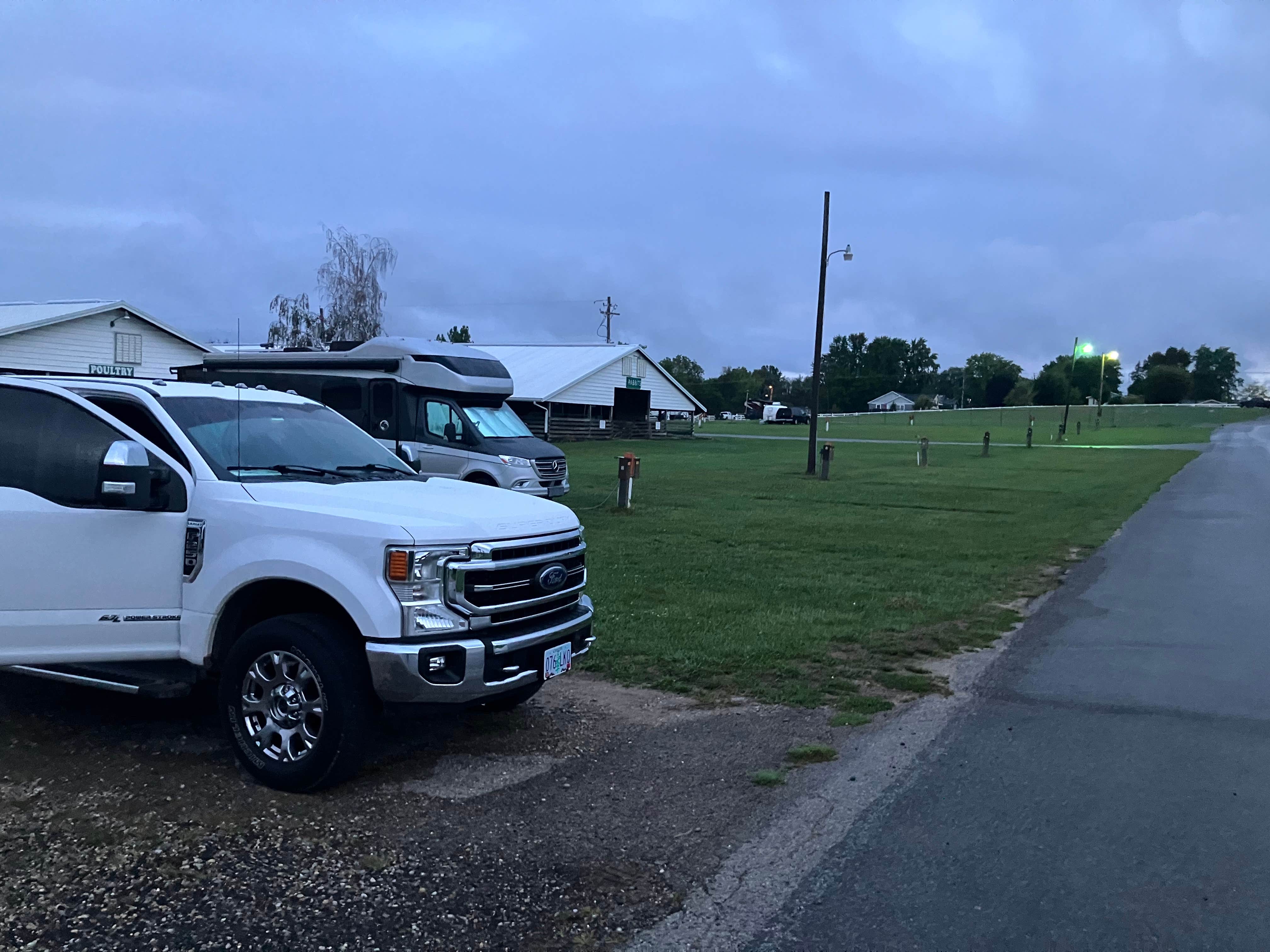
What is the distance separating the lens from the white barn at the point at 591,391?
172 feet

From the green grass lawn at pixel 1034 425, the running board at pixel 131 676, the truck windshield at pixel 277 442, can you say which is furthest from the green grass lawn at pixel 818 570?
the green grass lawn at pixel 1034 425

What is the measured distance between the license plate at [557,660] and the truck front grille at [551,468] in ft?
37.8

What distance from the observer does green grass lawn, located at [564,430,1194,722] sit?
24.9 feet

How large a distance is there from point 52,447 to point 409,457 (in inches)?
333

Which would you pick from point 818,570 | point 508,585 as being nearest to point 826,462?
point 818,570

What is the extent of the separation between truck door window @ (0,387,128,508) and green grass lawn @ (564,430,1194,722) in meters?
3.67

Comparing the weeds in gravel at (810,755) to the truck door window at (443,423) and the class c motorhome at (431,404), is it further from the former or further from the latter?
the truck door window at (443,423)

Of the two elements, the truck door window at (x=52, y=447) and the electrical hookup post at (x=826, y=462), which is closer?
the truck door window at (x=52, y=447)

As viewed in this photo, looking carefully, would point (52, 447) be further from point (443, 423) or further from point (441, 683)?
point (443, 423)

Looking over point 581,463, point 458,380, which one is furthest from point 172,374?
point 581,463

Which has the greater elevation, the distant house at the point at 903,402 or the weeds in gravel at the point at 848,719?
the distant house at the point at 903,402

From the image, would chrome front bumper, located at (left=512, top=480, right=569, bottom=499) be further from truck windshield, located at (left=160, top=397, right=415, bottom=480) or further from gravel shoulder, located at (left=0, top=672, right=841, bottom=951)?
gravel shoulder, located at (left=0, top=672, right=841, bottom=951)

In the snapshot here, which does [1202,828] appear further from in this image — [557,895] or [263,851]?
[263,851]

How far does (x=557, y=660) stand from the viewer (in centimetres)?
547
